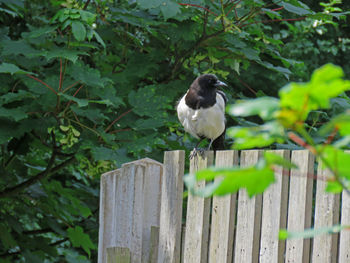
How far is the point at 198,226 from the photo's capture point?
2445 millimetres

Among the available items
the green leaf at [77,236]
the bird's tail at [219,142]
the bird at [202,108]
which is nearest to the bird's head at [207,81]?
the bird at [202,108]

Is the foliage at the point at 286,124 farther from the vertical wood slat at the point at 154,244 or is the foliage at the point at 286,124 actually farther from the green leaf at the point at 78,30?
the green leaf at the point at 78,30

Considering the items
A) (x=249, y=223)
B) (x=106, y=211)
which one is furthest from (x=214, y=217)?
(x=106, y=211)

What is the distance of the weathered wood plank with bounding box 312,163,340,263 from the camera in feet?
5.92

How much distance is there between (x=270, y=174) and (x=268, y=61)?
3.94m

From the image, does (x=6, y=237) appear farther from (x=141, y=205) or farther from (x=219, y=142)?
(x=141, y=205)

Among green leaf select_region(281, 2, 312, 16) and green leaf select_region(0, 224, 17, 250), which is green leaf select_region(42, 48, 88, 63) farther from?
green leaf select_region(0, 224, 17, 250)

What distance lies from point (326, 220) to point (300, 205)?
12 cm

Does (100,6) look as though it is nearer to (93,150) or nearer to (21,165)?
(93,150)

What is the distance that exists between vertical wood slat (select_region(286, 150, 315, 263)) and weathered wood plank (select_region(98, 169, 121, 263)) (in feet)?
3.98

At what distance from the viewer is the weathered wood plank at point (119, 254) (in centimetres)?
273

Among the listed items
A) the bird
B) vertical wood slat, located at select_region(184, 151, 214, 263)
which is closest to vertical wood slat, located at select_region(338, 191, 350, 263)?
vertical wood slat, located at select_region(184, 151, 214, 263)

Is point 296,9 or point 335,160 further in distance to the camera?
point 296,9

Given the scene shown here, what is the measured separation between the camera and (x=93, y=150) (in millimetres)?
3436
